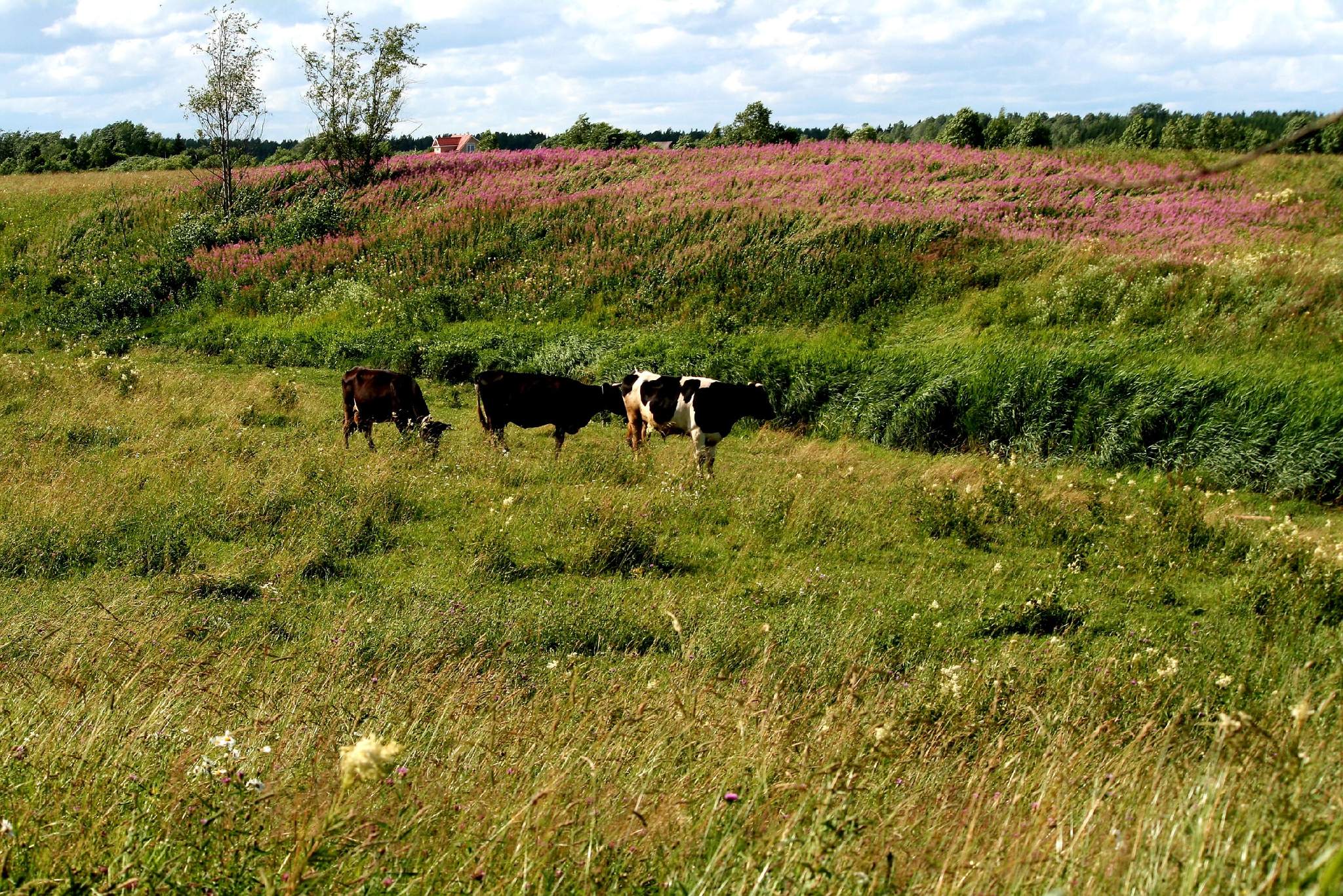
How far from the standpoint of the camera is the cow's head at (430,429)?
572 inches

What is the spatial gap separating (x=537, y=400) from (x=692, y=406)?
2.52 meters

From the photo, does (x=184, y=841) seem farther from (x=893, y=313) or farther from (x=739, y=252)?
(x=739, y=252)

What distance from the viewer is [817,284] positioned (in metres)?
22.5

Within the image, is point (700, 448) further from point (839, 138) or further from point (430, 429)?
point (839, 138)

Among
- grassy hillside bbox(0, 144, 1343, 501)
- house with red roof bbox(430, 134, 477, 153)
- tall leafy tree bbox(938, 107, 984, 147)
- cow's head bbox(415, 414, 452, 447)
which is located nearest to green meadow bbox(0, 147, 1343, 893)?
grassy hillside bbox(0, 144, 1343, 501)

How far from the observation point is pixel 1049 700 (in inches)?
238

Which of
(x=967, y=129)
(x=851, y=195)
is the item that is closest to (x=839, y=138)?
(x=967, y=129)

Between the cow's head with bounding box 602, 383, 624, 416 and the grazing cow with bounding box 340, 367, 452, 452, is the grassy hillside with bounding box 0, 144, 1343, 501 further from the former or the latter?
the grazing cow with bounding box 340, 367, 452, 452

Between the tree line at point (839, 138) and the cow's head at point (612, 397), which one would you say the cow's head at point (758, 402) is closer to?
the cow's head at point (612, 397)

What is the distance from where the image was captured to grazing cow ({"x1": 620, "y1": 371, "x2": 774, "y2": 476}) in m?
14.6

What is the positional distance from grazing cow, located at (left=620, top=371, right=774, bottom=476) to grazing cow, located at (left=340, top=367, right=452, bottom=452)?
295 centimetres

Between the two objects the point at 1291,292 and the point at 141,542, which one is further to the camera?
the point at 1291,292

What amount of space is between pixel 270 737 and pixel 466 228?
2630cm

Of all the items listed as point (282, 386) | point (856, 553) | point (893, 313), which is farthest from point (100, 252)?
point (856, 553)
